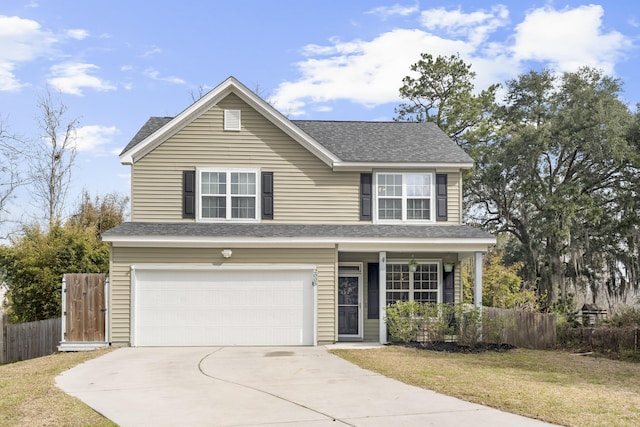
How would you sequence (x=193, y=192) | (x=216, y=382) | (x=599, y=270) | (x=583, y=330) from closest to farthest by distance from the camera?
(x=216, y=382) → (x=583, y=330) → (x=193, y=192) → (x=599, y=270)

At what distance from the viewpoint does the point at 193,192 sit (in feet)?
61.9


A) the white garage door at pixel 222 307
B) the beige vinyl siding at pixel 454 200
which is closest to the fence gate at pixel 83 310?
the white garage door at pixel 222 307

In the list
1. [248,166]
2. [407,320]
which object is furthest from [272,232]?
[407,320]

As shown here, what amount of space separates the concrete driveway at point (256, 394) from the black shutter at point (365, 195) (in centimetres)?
510

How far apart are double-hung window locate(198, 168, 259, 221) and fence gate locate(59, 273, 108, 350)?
338 centimetres

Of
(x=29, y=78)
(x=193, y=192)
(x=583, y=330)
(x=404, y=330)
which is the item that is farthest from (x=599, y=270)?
(x=29, y=78)

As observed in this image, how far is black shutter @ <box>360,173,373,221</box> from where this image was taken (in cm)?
1931

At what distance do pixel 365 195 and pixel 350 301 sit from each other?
3.08 metres

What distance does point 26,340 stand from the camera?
1898cm

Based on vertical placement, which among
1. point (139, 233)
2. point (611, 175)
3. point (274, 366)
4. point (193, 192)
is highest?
point (611, 175)

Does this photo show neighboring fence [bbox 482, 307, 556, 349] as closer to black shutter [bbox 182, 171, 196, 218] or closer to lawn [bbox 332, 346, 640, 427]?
lawn [bbox 332, 346, 640, 427]

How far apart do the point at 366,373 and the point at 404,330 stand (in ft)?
16.5

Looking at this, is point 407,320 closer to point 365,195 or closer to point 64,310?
point 365,195

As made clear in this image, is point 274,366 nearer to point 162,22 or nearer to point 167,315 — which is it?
point 167,315
